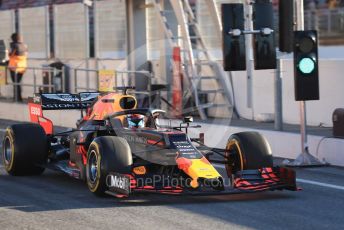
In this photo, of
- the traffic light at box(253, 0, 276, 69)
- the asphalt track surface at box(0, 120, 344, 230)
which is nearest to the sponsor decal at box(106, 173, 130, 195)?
the asphalt track surface at box(0, 120, 344, 230)

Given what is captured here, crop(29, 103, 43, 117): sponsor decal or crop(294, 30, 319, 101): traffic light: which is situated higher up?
crop(294, 30, 319, 101): traffic light

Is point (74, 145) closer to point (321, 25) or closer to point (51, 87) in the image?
point (51, 87)

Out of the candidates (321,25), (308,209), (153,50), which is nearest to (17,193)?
(308,209)

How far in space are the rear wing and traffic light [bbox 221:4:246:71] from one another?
6.77ft

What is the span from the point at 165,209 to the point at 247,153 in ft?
4.97

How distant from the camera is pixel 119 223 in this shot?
355 inches

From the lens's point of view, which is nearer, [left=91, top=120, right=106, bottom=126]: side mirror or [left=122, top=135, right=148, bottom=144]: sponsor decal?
[left=122, top=135, right=148, bottom=144]: sponsor decal

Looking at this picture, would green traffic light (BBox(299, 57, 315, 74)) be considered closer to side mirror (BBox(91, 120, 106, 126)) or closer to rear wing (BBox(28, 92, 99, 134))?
rear wing (BBox(28, 92, 99, 134))

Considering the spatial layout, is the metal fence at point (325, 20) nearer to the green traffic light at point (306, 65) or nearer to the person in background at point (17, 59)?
the person in background at point (17, 59)

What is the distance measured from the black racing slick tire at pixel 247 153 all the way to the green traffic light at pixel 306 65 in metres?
2.65

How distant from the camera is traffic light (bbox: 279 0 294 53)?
13484mm

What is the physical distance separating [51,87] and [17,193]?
1270 cm

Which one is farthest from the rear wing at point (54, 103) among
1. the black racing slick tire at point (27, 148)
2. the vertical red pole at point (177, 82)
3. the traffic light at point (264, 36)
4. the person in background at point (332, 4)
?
the person in background at point (332, 4)

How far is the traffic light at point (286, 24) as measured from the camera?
44.2 feet
